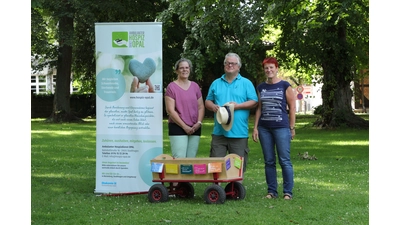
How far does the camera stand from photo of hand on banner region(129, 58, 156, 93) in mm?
10016

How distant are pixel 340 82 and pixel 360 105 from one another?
40135mm

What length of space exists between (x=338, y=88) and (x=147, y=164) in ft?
63.7

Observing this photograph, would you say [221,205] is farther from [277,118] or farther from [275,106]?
[275,106]

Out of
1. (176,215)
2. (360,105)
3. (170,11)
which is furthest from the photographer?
(360,105)

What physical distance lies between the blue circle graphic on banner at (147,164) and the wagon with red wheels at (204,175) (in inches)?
26.4

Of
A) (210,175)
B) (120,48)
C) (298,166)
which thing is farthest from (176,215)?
(298,166)

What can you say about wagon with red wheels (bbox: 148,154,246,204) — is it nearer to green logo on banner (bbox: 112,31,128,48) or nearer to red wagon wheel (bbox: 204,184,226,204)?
Answer: red wagon wheel (bbox: 204,184,226,204)

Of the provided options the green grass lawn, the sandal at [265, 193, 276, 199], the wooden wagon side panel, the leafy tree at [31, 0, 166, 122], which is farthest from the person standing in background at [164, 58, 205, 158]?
the leafy tree at [31, 0, 166, 122]

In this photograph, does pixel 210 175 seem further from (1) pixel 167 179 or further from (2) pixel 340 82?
(2) pixel 340 82

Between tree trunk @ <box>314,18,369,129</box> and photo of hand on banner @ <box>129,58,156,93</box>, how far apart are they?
1832 centimetres

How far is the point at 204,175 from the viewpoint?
9008mm

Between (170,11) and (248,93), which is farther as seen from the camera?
(170,11)

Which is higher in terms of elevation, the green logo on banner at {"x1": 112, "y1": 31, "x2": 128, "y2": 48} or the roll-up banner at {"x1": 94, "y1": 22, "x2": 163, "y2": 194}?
the green logo on banner at {"x1": 112, "y1": 31, "x2": 128, "y2": 48}

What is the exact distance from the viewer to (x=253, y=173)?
12930mm
